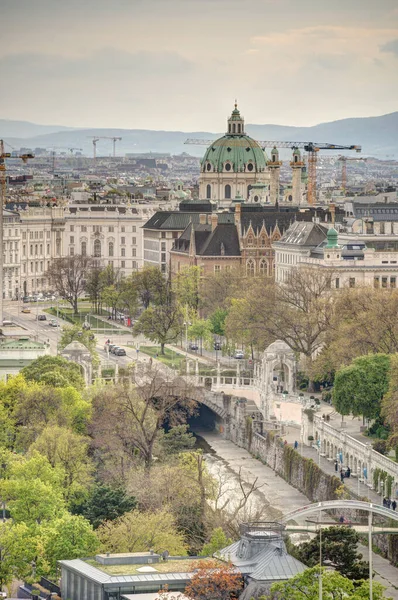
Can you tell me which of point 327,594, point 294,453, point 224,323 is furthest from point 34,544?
point 224,323

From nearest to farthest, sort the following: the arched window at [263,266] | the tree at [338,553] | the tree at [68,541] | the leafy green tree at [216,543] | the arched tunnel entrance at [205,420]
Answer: the tree at [338,553]
the leafy green tree at [216,543]
the tree at [68,541]
the arched tunnel entrance at [205,420]
the arched window at [263,266]

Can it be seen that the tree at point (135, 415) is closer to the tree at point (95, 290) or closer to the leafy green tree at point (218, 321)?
the leafy green tree at point (218, 321)

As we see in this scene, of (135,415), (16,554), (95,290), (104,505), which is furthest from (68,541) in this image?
(95,290)

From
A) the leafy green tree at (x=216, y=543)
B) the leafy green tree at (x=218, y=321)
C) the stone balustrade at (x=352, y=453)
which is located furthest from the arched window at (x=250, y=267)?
the leafy green tree at (x=216, y=543)

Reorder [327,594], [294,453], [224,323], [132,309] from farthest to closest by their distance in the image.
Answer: [132,309]
[224,323]
[294,453]
[327,594]

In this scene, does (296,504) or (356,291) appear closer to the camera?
(296,504)

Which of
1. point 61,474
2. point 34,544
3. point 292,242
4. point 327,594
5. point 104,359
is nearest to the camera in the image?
point 327,594

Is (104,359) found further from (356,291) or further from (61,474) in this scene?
(61,474)
